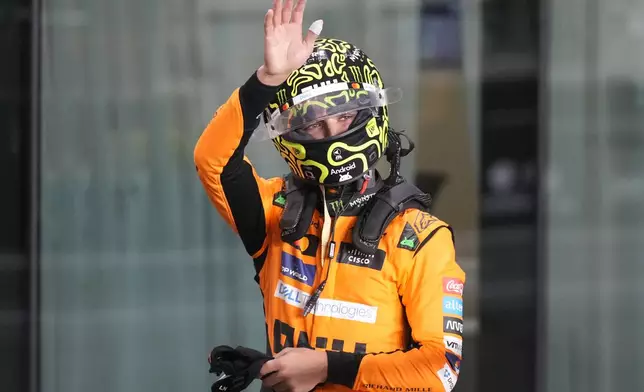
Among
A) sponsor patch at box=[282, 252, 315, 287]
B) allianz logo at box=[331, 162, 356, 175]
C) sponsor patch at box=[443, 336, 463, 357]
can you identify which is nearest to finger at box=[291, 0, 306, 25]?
allianz logo at box=[331, 162, 356, 175]

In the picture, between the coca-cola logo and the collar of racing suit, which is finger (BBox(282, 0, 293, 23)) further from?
the coca-cola logo

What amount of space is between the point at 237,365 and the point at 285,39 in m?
0.77

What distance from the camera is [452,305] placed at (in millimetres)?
2037

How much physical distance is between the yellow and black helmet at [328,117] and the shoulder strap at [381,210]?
83mm

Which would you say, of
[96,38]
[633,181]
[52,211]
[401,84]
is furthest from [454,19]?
[52,211]

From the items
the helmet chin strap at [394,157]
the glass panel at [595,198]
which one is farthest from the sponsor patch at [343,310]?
the glass panel at [595,198]

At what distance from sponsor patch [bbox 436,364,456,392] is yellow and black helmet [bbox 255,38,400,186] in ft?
1.66

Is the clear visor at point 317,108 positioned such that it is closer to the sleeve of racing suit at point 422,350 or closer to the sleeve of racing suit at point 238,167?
the sleeve of racing suit at point 238,167

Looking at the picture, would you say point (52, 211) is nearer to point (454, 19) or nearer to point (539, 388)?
point (454, 19)

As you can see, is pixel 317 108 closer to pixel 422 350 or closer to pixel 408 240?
pixel 408 240

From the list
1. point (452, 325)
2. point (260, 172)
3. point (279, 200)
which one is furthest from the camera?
point (260, 172)

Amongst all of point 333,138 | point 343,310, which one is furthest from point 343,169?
point 343,310

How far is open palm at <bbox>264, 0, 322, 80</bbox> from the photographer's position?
1.92m

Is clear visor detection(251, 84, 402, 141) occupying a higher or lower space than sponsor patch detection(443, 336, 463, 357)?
higher
